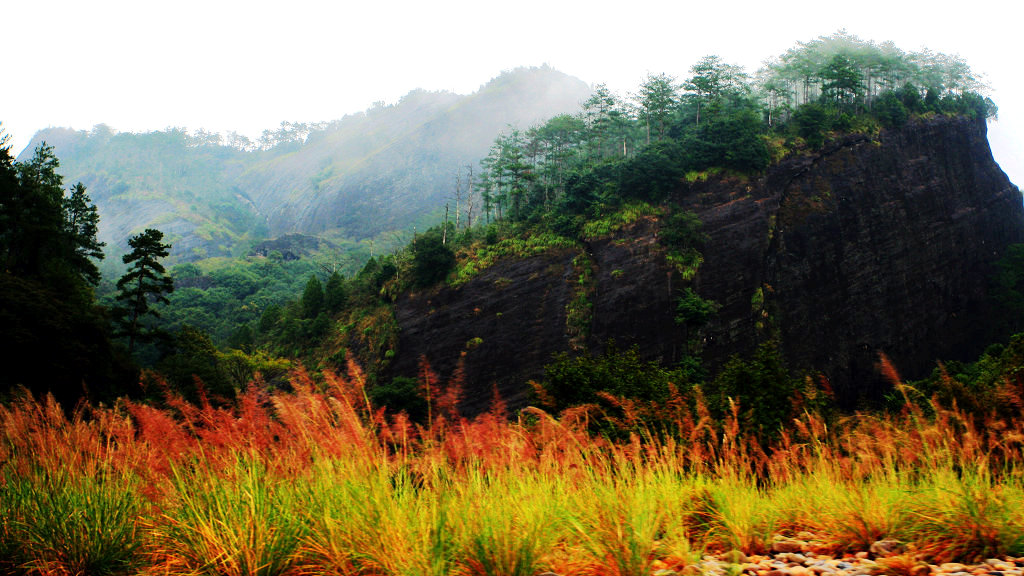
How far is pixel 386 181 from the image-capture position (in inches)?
5856

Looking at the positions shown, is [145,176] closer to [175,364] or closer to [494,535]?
[175,364]

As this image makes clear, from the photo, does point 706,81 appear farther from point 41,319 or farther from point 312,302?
point 41,319

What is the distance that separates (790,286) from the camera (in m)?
32.7

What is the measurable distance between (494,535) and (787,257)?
3488 centimetres

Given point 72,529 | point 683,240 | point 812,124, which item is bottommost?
point 72,529

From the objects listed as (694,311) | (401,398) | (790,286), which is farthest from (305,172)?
(790,286)

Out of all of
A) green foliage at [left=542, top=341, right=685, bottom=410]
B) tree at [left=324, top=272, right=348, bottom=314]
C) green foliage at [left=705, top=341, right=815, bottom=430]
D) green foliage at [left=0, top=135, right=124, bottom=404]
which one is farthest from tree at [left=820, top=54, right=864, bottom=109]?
green foliage at [left=0, top=135, right=124, bottom=404]

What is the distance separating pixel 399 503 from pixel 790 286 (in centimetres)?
3412

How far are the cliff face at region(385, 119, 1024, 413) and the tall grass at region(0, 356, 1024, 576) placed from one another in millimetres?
25608

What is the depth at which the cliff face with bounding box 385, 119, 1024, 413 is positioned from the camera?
31281mm

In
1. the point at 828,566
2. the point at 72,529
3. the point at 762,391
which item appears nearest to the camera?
the point at 72,529

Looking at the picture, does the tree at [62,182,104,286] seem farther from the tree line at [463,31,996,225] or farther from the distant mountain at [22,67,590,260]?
the distant mountain at [22,67,590,260]

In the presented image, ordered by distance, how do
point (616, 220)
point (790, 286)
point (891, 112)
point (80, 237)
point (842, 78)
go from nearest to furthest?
point (790, 286) → point (80, 237) → point (616, 220) → point (891, 112) → point (842, 78)

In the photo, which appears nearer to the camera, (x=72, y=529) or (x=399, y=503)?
(x=72, y=529)
